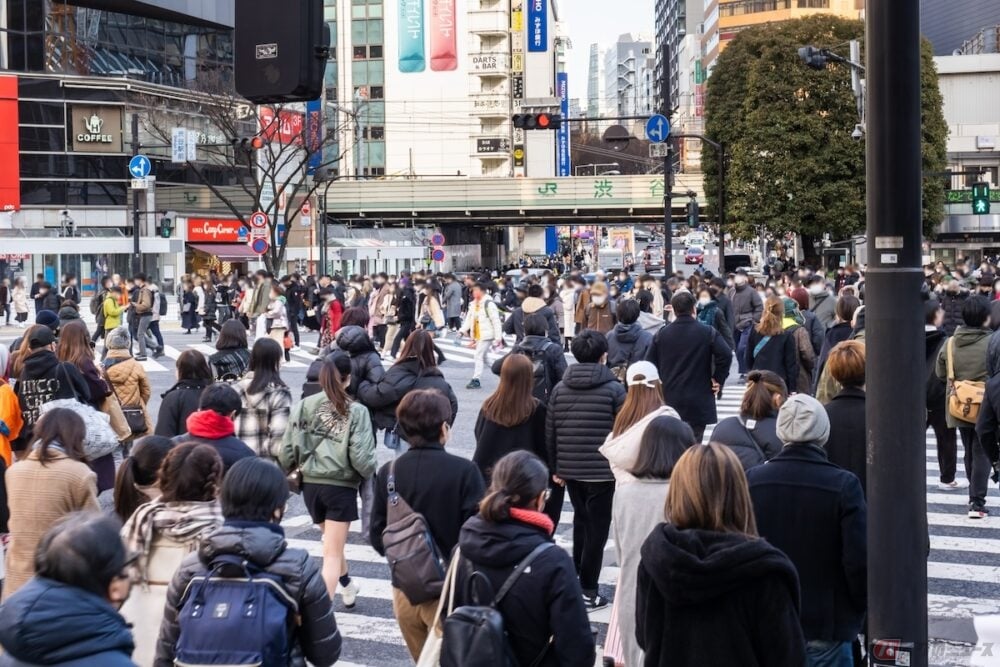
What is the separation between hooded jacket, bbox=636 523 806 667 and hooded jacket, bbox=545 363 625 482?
3599mm

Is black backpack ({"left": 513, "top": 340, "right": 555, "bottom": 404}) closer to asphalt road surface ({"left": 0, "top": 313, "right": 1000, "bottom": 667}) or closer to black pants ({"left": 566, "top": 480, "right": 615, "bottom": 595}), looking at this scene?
asphalt road surface ({"left": 0, "top": 313, "right": 1000, "bottom": 667})

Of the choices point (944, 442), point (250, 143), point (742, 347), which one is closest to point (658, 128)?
point (742, 347)

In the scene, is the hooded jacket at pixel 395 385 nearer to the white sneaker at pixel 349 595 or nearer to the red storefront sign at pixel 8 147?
the white sneaker at pixel 349 595

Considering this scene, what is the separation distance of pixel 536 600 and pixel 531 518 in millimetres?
293

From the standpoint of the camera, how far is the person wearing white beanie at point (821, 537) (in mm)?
4777

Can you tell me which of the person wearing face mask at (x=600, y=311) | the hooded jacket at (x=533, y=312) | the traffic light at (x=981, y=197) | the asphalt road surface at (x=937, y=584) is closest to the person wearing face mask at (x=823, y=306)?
the person wearing face mask at (x=600, y=311)

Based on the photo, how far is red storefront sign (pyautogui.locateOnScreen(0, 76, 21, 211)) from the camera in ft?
174

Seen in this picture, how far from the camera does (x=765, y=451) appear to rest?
6398 mm

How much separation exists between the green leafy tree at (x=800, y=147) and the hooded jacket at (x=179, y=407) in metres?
41.8

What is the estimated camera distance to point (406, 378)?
9039 millimetres

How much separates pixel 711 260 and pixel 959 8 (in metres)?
37.0

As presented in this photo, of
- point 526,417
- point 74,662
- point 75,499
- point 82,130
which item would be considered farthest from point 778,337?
point 82,130

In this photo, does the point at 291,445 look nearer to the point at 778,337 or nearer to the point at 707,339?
the point at 707,339

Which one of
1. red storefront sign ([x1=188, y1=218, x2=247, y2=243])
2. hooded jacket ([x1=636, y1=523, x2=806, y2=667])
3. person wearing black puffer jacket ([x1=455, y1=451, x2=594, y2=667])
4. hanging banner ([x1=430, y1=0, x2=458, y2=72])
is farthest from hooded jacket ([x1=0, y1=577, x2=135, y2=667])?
hanging banner ([x1=430, y1=0, x2=458, y2=72])
